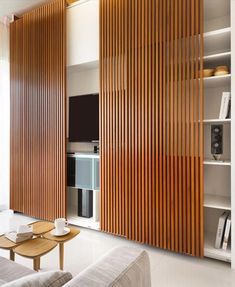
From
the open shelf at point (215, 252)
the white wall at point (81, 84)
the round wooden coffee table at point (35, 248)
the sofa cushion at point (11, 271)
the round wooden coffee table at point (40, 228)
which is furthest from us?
the white wall at point (81, 84)

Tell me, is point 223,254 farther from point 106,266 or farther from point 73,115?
point 73,115

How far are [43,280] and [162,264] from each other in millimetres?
1688

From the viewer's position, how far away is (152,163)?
8.07 feet

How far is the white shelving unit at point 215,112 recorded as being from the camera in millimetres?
2297

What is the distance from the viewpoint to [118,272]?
93 centimetres

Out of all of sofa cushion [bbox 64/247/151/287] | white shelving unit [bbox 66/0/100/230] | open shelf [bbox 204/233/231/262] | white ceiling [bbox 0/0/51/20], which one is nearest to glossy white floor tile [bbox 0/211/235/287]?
open shelf [bbox 204/233/231/262]

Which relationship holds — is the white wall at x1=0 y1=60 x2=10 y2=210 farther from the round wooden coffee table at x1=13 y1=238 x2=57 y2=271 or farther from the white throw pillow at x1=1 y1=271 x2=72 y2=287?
the white throw pillow at x1=1 y1=271 x2=72 y2=287

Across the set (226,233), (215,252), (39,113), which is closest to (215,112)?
(226,233)

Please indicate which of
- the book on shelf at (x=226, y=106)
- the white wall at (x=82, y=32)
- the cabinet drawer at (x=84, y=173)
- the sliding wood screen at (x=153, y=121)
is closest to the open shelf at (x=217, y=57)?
the sliding wood screen at (x=153, y=121)

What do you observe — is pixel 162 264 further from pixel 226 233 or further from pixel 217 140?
pixel 217 140

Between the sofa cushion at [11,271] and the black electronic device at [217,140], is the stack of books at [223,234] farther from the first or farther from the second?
the sofa cushion at [11,271]

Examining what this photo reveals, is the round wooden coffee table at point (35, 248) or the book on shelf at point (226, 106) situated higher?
the book on shelf at point (226, 106)

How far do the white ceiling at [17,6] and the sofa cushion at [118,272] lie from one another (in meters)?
3.75

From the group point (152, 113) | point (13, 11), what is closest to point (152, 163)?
point (152, 113)
